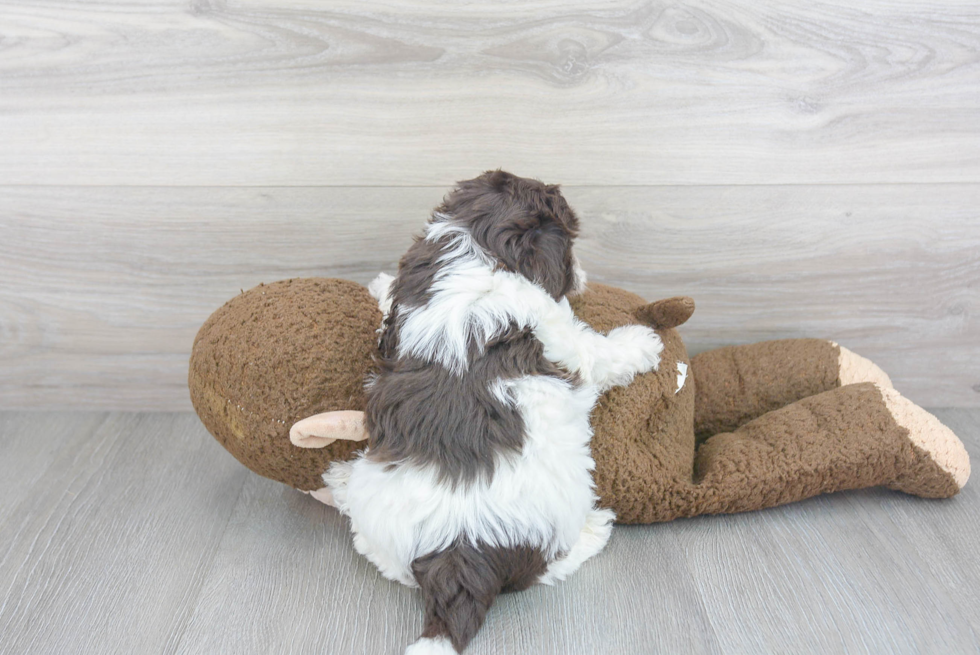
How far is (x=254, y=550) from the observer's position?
3.49 feet

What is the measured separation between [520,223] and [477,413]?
25cm

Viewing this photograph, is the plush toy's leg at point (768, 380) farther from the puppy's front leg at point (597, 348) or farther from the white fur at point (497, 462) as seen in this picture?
the white fur at point (497, 462)

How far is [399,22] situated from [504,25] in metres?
0.18

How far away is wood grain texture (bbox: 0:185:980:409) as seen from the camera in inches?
50.2

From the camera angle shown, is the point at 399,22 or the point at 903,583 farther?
the point at 399,22

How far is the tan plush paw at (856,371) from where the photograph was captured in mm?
1227

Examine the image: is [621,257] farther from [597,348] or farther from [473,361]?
[473,361]

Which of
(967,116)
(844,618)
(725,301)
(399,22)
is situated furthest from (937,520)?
(399,22)

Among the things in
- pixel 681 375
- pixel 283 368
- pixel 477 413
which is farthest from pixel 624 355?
pixel 283 368

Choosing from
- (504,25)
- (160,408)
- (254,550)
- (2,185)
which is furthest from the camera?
(160,408)

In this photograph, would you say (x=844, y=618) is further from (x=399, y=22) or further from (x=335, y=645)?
(x=399, y=22)

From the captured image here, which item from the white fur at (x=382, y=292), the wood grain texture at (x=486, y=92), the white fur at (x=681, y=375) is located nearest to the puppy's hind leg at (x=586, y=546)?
the white fur at (x=681, y=375)

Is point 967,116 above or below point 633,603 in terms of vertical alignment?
above

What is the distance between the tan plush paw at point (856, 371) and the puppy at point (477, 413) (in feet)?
1.83
